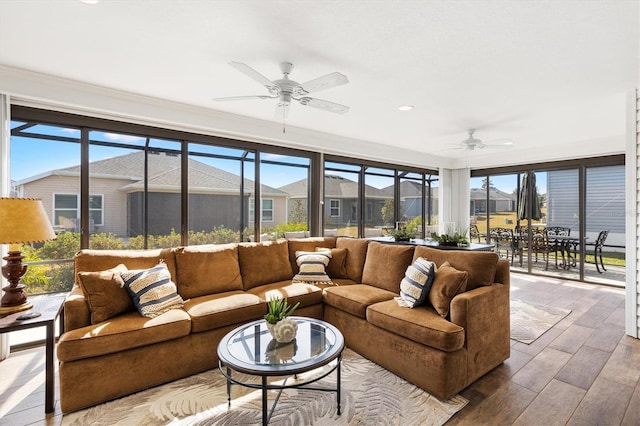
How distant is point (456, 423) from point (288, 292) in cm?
182

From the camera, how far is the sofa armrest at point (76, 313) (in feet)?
7.64

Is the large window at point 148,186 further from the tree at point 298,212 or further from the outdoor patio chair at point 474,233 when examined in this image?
the outdoor patio chair at point 474,233

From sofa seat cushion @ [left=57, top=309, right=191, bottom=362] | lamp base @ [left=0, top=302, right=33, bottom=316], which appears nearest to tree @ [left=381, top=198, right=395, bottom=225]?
sofa seat cushion @ [left=57, top=309, right=191, bottom=362]

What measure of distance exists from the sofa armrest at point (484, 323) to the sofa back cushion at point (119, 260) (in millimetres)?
2692

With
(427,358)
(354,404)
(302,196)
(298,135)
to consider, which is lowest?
(354,404)

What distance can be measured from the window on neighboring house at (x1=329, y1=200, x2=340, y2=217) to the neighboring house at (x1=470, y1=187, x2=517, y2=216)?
3.83m

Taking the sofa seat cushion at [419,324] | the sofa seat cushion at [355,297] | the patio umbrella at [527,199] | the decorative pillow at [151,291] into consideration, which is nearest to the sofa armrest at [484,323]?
the sofa seat cushion at [419,324]

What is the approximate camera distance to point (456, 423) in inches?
78.6

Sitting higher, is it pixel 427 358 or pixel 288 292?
pixel 288 292

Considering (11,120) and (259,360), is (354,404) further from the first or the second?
(11,120)

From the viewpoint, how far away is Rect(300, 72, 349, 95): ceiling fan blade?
2330 millimetres

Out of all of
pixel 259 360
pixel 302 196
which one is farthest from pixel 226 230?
pixel 259 360

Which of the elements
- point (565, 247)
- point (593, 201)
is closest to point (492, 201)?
point (565, 247)

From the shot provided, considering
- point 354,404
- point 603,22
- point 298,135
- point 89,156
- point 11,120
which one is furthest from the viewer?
point 298,135
